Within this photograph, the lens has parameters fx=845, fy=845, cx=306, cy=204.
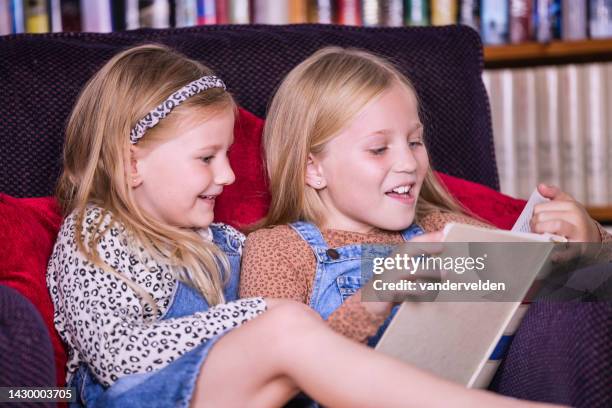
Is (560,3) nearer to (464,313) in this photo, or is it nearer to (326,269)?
(326,269)

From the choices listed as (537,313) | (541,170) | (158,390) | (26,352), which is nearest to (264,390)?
(158,390)

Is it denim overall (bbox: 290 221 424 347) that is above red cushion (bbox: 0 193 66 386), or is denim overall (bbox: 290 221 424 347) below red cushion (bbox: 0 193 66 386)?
below

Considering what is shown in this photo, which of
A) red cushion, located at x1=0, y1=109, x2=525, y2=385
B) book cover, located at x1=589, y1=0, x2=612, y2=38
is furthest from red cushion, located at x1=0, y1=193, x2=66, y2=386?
book cover, located at x1=589, y1=0, x2=612, y2=38

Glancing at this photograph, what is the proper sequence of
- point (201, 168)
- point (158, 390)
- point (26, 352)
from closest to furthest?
point (26, 352), point (158, 390), point (201, 168)

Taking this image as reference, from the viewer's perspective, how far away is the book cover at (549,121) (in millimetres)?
2005

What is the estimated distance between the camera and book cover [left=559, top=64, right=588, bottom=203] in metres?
2.00

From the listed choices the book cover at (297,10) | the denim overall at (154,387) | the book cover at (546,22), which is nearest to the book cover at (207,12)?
the book cover at (297,10)

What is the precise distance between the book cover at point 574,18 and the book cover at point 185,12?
86 centimetres

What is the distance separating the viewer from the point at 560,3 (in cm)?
196

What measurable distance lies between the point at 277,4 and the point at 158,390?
1273 mm

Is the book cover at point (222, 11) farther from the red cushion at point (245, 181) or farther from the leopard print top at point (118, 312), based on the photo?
the leopard print top at point (118, 312)

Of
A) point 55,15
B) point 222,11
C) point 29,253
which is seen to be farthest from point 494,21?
point 29,253

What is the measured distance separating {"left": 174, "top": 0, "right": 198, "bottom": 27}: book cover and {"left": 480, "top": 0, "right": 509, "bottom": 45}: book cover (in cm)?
68

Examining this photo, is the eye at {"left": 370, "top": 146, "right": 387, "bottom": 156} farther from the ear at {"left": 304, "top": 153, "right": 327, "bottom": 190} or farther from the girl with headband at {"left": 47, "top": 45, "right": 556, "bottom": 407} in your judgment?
the girl with headband at {"left": 47, "top": 45, "right": 556, "bottom": 407}
